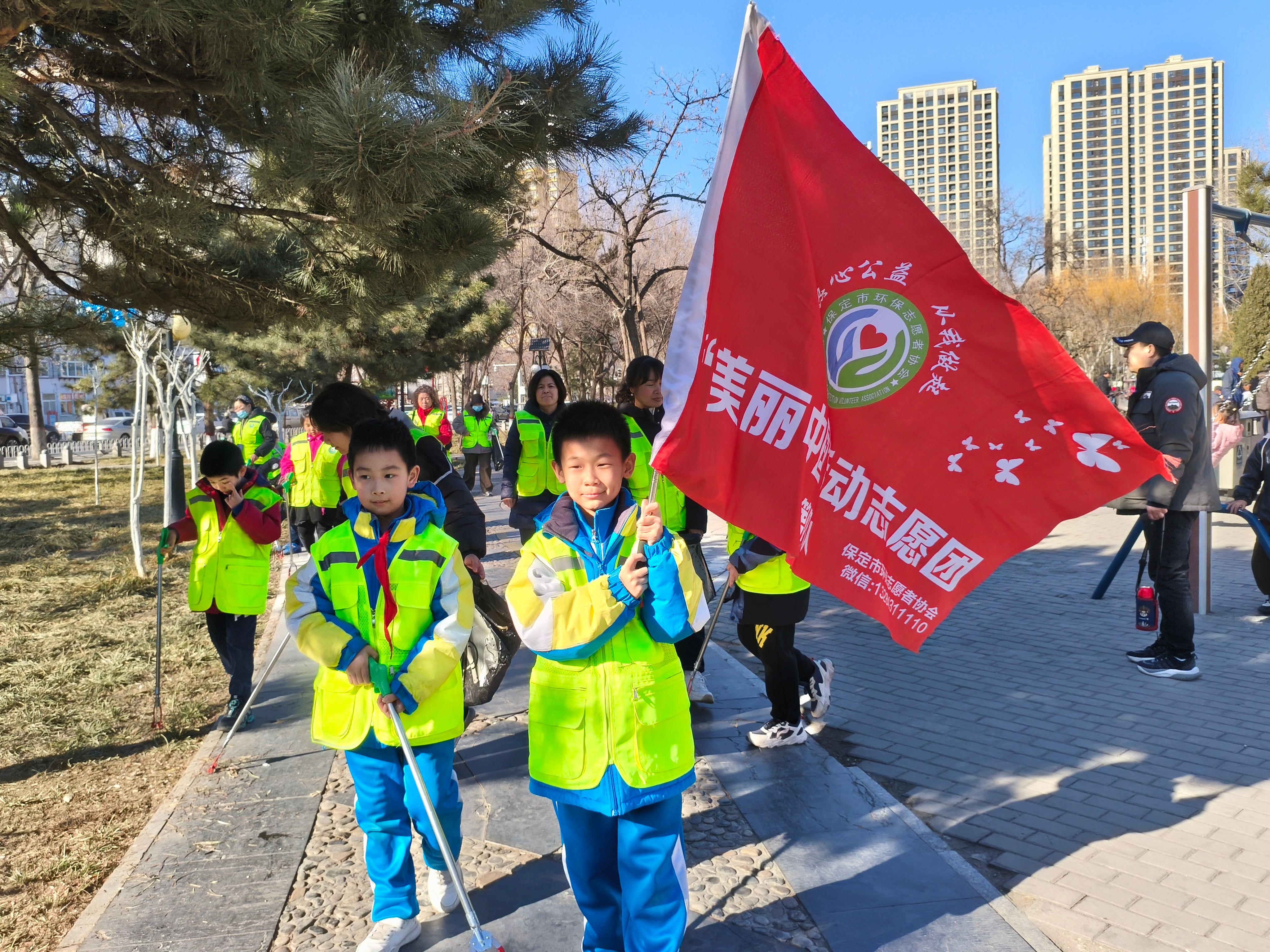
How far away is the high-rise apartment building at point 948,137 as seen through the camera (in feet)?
293

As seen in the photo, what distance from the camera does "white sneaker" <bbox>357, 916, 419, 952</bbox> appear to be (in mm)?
2961

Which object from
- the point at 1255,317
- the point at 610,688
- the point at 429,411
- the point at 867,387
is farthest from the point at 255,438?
the point at 1255,317

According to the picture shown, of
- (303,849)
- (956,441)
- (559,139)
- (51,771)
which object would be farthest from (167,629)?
(956,441)

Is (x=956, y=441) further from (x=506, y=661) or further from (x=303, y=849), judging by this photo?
(x=303, y=849)

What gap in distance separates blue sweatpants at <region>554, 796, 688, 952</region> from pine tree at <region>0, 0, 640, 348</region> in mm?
2312

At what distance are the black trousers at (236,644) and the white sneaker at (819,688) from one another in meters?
2.95

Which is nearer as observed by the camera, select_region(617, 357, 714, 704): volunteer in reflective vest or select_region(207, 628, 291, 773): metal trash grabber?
select_region(207, 628, 291, 773): metal trash grabber

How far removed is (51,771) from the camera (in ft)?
16.0

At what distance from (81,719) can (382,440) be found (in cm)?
379

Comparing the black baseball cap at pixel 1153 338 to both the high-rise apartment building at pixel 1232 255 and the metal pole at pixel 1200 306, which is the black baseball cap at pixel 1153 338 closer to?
the metal pole at pixel 1200 306

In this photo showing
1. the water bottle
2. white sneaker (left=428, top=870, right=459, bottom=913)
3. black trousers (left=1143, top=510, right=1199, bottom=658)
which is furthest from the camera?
the water bottle

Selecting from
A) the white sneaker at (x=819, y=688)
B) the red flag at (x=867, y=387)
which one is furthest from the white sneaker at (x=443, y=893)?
the white sneaker at (x=819, y=688)

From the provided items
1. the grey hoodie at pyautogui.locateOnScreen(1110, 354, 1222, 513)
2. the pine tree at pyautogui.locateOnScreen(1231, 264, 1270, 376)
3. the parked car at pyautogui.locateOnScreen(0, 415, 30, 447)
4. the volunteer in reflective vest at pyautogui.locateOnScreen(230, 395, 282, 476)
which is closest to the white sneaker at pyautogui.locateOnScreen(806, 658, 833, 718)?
the grey hoodie at pyautogui.locateOnScreen(1110, 354, 1222, 513)

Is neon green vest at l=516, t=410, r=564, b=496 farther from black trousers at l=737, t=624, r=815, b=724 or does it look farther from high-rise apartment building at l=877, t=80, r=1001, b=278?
high-rise apartment building at l=877, t=80, r=1001, b=278
